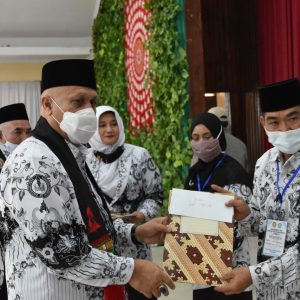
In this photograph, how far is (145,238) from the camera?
6.83 feet

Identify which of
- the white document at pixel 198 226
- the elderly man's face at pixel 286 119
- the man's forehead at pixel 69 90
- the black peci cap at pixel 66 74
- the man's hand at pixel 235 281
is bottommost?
the man's hand at pixel 235 281

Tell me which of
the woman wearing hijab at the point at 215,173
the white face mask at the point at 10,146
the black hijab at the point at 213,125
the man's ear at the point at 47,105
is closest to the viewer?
the man's ear at the point at 47,105

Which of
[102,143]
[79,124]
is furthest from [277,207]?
[102,143]

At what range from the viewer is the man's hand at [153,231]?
203 cm

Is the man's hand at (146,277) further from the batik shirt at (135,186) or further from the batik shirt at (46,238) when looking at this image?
the batik shirt at (135,186)

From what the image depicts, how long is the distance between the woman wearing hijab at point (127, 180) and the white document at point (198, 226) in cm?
99

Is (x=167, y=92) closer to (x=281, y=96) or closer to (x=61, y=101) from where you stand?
(x=281, y=96)

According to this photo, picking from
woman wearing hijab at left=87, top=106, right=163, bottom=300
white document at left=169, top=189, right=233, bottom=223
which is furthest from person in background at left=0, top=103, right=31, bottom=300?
white document at left=169, top=189, right=233, bottom=223

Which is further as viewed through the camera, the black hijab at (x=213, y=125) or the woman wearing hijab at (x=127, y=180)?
the black hijab at (x=213, y=125)

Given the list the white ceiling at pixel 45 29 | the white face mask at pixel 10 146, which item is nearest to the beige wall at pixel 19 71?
the white ceiling at pixel 45 29

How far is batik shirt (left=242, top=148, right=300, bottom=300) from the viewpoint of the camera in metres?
1.87

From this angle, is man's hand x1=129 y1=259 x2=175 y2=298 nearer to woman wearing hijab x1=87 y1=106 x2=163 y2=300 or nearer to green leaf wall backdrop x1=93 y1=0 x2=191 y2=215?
woman wearing hijab x1=87 y1=106 x2=163 y2=300

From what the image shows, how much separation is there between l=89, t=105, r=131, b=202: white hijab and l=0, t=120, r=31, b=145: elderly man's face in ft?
3.39

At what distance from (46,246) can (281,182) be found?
933 mm
